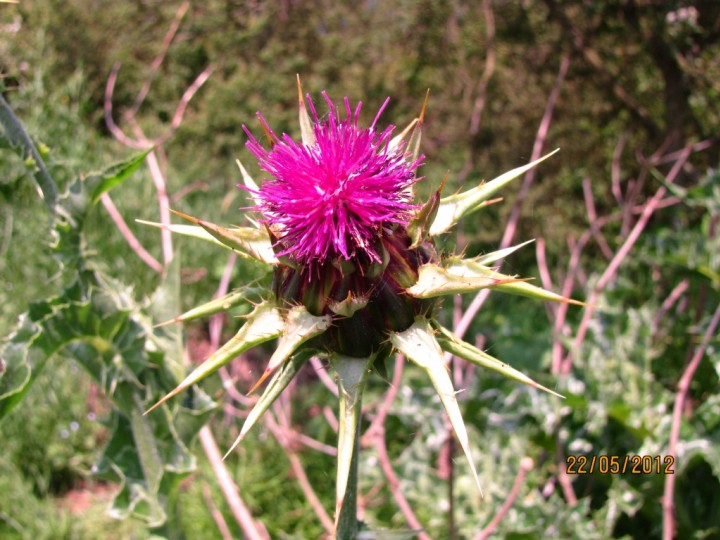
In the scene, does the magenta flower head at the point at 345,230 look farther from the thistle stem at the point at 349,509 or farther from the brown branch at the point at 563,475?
A: the brown branch at the point at 563,475

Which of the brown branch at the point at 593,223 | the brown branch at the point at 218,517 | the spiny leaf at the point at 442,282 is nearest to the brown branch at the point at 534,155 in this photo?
the brown branch at the point at 593,223

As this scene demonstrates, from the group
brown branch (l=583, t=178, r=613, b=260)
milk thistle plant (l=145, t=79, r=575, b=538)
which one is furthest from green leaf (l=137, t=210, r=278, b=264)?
brown branch (l=583, t=178, r=613, b=260)

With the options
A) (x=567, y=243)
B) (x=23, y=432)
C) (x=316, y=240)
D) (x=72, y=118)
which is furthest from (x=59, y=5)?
(x=316, y=240)

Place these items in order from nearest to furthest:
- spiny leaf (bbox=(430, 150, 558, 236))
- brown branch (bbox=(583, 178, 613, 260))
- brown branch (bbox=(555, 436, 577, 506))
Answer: spiny leaf (bbox=(430, 150, 558, 236)) < brown branch (bbox=(555, 436, 577, 506)) < brown branch (bbox=(583, 178, 613, 260))

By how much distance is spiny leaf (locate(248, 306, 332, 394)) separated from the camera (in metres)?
1.03

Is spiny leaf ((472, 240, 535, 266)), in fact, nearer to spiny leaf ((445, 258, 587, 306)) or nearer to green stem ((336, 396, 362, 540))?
spiny leaf ((445, 258, 587, 306))

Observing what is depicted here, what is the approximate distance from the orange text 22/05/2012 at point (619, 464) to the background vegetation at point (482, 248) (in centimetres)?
4

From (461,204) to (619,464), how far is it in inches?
55.6

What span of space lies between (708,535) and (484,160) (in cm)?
233

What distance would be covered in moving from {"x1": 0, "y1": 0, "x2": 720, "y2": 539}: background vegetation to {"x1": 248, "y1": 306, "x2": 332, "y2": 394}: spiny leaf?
37 centimetres

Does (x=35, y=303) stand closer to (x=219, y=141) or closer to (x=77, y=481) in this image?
(x=77, y=481)

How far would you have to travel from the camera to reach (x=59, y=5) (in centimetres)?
555

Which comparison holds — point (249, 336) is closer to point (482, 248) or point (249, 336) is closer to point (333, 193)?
point (333, 193)

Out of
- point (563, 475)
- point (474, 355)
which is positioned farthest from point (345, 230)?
point (563, 475)
